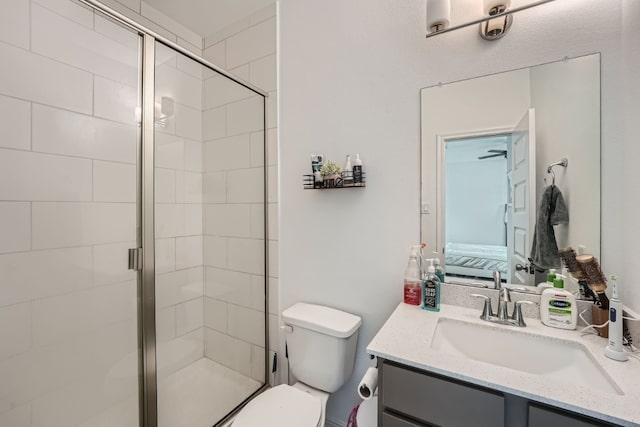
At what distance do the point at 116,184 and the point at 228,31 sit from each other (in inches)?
50.8

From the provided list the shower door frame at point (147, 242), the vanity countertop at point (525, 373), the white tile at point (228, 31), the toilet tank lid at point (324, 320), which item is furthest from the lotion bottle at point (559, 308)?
the white tile at point (228, 31)

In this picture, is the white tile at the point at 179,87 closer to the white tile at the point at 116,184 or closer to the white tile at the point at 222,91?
the white tile at the point at 222,91

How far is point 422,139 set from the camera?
4.03ft

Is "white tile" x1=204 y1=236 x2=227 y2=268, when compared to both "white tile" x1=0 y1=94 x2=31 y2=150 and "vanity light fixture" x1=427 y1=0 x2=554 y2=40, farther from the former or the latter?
"vanity light fixture" x1=427 y1=0 x2=554 y2=40

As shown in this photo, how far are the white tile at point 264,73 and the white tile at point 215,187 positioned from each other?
23.7 inches

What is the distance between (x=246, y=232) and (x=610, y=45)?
1.80 m

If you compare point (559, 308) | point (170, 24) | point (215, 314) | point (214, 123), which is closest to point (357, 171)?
point (559, 308)

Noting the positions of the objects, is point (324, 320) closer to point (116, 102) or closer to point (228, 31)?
point (116, 102)

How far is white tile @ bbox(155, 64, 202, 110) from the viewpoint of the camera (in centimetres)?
133

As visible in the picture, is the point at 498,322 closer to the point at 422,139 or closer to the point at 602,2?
the point at 422,139

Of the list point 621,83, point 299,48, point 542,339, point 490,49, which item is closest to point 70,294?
point 299,48

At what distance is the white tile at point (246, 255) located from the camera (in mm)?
1741

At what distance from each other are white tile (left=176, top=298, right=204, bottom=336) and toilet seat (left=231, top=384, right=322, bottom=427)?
64 centimetres

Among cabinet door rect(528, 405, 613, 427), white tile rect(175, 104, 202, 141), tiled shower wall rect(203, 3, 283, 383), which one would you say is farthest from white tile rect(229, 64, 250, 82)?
cabinet door rect(528, 405, 613, 427)
